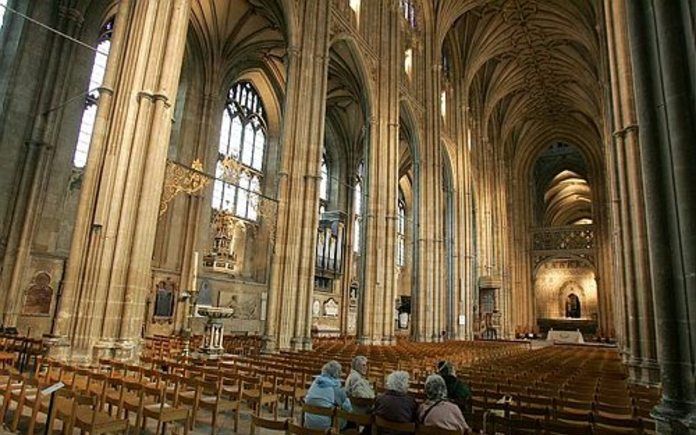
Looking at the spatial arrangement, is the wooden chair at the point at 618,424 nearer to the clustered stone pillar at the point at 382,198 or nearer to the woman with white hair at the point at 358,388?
the woman with white hair at the point at 358,388

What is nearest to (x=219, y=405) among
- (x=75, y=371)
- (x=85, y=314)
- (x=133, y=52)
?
(x=75, y=371)

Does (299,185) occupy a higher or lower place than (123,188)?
higher

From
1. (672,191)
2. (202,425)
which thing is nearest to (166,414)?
(202,425)

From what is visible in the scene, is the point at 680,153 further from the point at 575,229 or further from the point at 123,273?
the point at 575,229

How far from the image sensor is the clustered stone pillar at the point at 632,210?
8.98 m

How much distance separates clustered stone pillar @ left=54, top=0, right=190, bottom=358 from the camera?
28.8 ft

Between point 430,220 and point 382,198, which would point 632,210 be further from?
point 430,220

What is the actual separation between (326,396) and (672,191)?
4.63m

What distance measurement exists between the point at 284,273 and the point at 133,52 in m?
7.37

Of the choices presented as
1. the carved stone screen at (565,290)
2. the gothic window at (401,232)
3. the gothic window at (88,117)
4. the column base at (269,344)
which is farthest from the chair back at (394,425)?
the carved stone screen at (565,290)

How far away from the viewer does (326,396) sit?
171 inches

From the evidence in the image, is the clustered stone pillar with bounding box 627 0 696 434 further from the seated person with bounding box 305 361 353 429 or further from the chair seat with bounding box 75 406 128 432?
the chair seat with bounding box 75 406 128 432

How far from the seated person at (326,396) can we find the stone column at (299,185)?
895cm

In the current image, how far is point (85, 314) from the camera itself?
28.5ft
